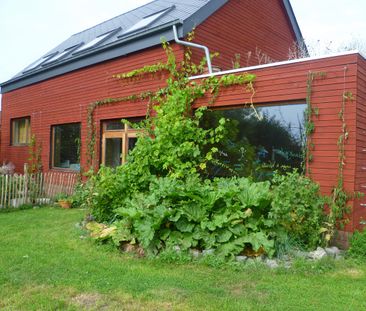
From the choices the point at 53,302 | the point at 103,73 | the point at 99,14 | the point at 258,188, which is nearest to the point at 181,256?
the point at 258,188

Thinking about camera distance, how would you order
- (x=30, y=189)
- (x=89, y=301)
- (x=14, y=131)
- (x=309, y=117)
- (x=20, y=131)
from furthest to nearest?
(x=14, y=131) → (x=20, y=131) → (x=30, y=189) → (x=309, y=117) → (x=89, y=301)

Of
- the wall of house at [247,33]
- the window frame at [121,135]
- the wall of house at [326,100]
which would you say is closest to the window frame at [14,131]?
the window frame at [121,135]

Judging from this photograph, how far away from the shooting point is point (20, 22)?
20000 millimetres

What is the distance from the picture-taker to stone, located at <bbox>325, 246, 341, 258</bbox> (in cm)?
541

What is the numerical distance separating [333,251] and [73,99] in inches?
393

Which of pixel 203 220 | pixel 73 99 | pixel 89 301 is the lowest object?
pixel 89 301

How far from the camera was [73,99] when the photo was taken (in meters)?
12.8

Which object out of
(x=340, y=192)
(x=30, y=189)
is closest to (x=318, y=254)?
(x=340, y=192)

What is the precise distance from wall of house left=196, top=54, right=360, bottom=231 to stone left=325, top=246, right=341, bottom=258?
48 cm

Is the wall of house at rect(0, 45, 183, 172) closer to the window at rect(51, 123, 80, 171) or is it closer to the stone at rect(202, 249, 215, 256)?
the window at rect(51, 123, 80, 171)

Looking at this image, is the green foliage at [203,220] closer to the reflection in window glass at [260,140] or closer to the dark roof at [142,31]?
the reflection in window glass at [260,140]

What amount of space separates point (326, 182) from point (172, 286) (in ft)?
11.1

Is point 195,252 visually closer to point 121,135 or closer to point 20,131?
point 121,135

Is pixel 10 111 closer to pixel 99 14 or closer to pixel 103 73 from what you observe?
pixel 103 73
